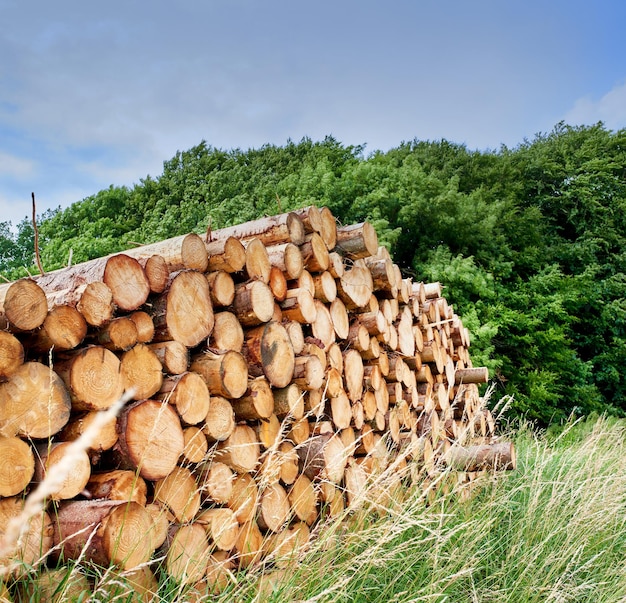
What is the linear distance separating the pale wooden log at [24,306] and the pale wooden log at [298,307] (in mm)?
1230

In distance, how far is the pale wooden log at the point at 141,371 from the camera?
5.74ft

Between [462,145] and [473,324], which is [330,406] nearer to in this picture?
[473,324]

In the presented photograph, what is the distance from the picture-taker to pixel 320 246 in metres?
2.92

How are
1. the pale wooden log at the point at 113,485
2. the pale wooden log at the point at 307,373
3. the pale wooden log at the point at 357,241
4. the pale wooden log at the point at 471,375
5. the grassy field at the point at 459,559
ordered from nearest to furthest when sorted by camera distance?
the pale wooden log at the point at 113,485
the grassy field at the point at 459,559
the pale wooden log at the point at 307,373
the pale wooden log at the point at 357,241
the pale wooden log at the point at 471,375

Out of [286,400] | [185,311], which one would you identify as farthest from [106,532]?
[286,400]

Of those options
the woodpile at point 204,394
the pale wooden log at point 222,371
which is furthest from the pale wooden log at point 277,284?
the pale wooden log at point 222,371

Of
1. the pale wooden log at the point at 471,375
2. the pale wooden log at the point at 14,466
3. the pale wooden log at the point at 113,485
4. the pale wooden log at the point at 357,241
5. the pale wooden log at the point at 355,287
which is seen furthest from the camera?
the pale wooden log at the point at 471,375

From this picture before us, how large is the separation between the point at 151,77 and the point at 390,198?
4458 millimetres

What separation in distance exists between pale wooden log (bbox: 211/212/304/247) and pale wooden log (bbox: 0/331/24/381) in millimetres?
1404

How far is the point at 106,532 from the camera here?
1419 millimetres

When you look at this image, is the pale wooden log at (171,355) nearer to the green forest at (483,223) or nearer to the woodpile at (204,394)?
the woodpile at (204,394)

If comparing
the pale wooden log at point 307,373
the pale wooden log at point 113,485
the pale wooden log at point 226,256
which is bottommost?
the pale wooden log at point 113,485

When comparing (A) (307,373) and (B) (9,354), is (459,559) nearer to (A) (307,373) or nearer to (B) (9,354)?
(A) (307,373)

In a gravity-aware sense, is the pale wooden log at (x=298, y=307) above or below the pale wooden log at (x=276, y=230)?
below
